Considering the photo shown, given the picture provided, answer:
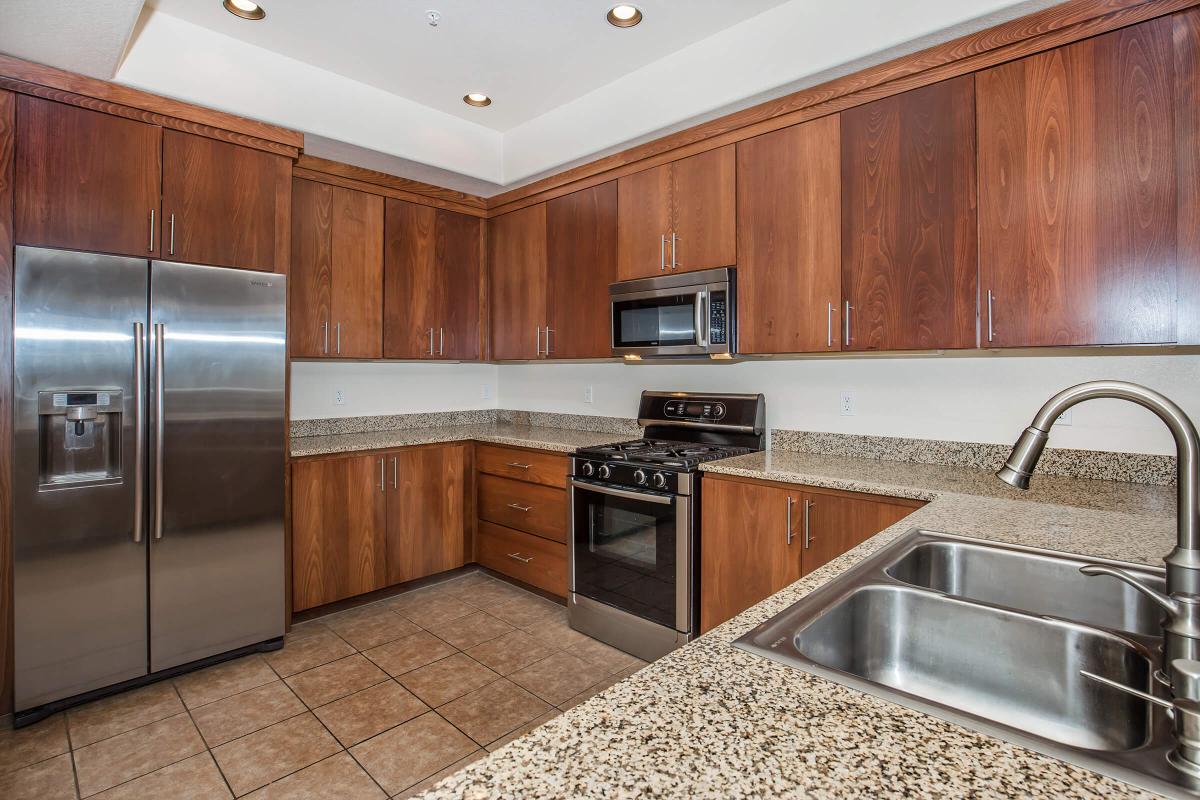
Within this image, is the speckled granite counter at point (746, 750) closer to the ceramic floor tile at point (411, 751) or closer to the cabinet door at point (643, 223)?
the ceramic floor tile at point (411, 751)

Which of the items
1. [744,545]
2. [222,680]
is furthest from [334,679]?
[744,545]

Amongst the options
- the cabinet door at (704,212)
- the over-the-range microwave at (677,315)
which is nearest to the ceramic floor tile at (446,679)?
the over-the-range microwave at (677,315)

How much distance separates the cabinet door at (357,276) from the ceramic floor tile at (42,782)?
201 cm

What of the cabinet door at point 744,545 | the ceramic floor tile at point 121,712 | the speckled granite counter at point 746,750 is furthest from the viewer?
the cabinet door at point 744,545

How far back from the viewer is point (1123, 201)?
6.06 feet

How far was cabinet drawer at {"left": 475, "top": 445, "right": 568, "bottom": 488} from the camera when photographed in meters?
3.25

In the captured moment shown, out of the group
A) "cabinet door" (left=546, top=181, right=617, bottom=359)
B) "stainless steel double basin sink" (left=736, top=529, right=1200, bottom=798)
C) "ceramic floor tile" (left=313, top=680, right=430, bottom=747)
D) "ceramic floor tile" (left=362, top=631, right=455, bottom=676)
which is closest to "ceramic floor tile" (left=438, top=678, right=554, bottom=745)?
"ceramic floor tile" (left=313, top=680, right=430, bottom=747)

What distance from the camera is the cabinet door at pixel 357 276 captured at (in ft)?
11.0

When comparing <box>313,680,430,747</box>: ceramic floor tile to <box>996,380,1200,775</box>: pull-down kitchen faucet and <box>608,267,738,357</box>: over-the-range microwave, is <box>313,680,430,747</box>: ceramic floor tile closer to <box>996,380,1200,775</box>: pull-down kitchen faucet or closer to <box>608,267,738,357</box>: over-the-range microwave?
<box>608,267,738,357</box>: over-the-range microwave

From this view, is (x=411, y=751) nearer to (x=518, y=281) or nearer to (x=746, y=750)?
(x=746, y=750)

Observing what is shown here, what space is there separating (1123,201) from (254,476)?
133 inches

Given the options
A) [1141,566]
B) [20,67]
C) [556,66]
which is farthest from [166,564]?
[1141,566]

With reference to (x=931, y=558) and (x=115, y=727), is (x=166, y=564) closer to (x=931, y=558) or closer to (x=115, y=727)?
(x=115, y=727)

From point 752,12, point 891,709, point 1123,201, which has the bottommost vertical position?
point 891,709
